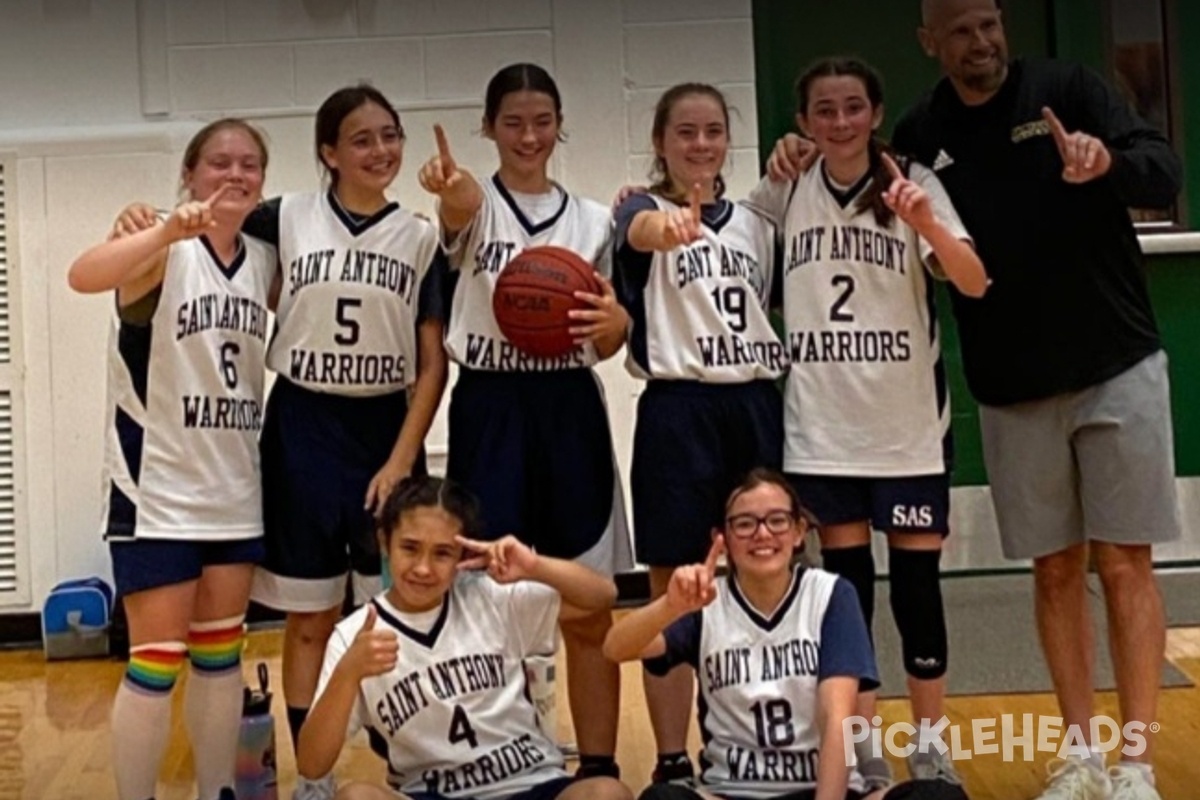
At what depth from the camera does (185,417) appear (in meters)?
3.05

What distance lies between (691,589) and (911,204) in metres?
0.85

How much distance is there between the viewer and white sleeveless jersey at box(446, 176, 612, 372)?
10.4ft

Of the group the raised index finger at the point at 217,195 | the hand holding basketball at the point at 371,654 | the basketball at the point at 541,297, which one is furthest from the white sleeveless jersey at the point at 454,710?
the raised index finger at the point at 217,195

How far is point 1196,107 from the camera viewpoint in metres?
5.64

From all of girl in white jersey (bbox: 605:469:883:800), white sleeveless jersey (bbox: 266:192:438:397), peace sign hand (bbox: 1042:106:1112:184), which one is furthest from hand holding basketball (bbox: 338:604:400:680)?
peace sign hand (bbox: 1042:106:1112:184)

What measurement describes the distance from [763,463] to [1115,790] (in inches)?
35.5

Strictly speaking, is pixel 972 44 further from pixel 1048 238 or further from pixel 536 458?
pixel 536 458

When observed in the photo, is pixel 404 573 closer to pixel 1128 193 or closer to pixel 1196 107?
pixel 1128 193

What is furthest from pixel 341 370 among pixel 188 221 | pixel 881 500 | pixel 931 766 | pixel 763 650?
pixel 931 766

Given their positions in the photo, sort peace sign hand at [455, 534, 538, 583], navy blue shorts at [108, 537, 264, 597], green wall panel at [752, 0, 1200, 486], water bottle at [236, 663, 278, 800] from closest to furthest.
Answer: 1. peace sign hand at [455, 534, 538, 583]
2. navy blue shorts at [108, 537, 264, 597]
3. water bottle at [236, 663, 278, 800]
4. green wall panel at [752, 0, 1200, 486]

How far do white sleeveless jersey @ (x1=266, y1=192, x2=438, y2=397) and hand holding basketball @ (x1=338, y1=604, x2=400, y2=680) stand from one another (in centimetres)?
63

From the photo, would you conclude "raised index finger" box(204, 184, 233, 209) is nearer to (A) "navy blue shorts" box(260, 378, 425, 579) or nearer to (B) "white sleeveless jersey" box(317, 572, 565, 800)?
(A) "navy blue shorts" box(260, 378, 425, 579)

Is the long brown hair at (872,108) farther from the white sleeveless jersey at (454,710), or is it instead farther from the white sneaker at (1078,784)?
the white sneaker at (1078,784)

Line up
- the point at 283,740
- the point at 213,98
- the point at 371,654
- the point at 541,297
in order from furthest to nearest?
1. the point at 213,98
2. the point at 283,740
3. the point at 541,297
4. the point at 371,654
